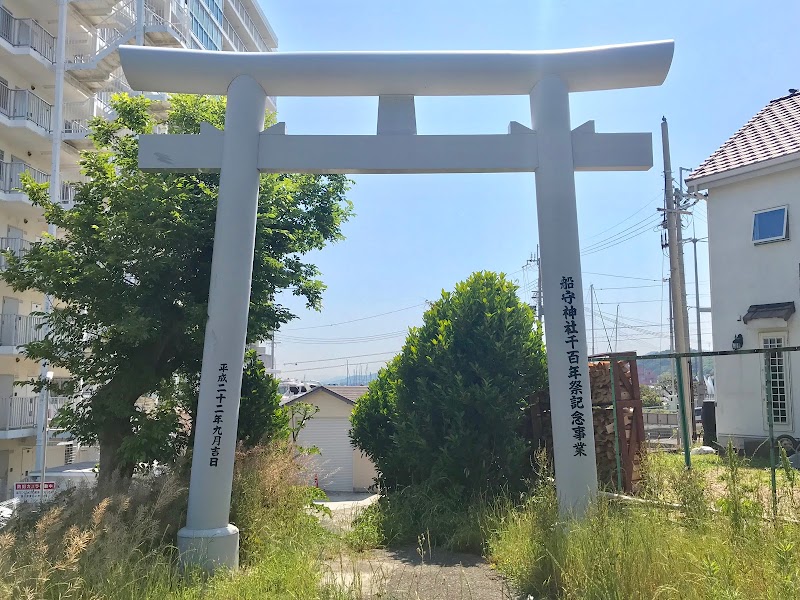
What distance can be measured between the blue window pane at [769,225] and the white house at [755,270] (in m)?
0.02

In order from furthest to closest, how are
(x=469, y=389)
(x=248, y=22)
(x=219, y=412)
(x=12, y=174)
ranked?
(x=248, y=22)
(x=12, y=174)
(x=469, y=389)
(x=219, y=412)

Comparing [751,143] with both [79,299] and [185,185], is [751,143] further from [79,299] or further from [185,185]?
[79,299]

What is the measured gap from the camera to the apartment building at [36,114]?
60.8 ft

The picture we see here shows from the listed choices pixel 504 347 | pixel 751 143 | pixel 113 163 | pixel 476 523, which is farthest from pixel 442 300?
pixel 751 143

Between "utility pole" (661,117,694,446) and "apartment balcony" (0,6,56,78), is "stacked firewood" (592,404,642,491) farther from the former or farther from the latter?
"apartment balcony" (0,6,56,78)

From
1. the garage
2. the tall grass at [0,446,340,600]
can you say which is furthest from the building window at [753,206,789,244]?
the garage

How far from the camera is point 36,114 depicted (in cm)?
1981

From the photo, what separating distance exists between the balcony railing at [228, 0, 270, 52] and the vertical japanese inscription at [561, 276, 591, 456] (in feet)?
124

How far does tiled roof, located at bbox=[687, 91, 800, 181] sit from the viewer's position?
14.7 m

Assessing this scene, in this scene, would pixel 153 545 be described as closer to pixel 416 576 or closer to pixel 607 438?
pixel 416 576

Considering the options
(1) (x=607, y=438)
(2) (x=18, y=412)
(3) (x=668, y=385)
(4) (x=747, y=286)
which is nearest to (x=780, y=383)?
(4) (x=747, y=286)

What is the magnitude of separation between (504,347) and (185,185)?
444 centimetres

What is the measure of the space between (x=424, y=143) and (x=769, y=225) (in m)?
11.3

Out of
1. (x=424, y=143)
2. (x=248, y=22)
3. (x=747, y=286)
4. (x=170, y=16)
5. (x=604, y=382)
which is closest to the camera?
(x=424, y=143)
